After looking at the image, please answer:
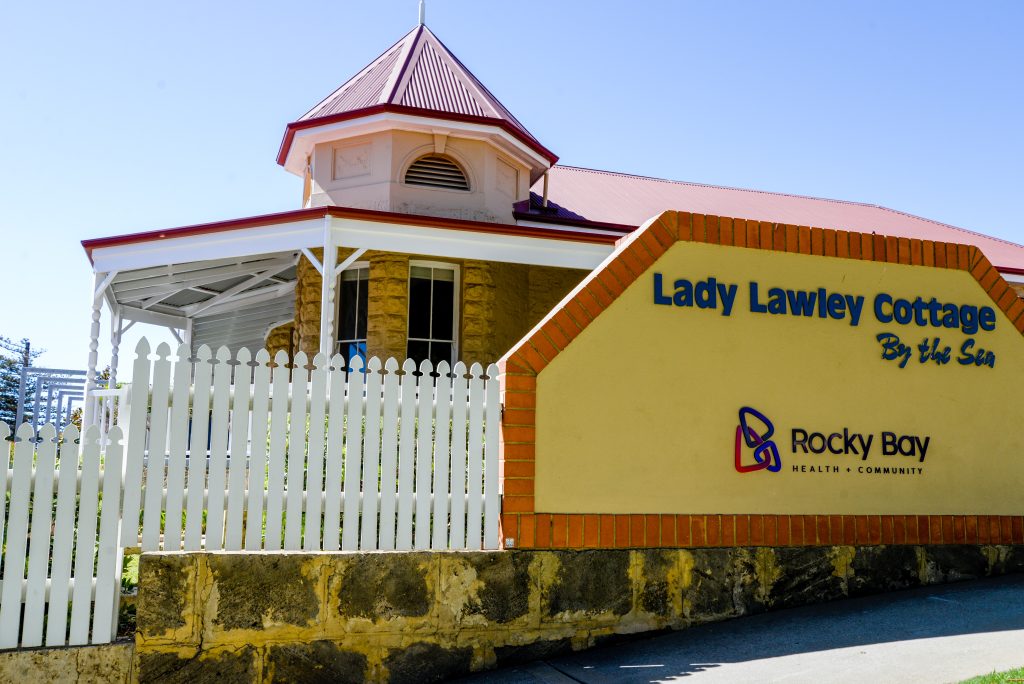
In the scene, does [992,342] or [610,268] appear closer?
[610,268]

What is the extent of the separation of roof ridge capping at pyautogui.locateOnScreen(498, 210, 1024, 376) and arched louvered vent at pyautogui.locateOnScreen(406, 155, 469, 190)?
6.04m

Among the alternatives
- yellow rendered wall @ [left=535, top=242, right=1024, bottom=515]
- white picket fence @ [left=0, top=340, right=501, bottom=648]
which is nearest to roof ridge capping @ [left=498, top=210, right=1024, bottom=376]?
yellow rendered wall @ [left=535, top=242, right=1024, bottom=515]

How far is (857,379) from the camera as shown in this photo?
22.4 ft

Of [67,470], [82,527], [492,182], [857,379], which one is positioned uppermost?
[492,182]

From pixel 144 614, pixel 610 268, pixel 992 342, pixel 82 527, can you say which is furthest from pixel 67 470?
pixel 992 342

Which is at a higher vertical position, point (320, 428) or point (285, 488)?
point (320, 428)

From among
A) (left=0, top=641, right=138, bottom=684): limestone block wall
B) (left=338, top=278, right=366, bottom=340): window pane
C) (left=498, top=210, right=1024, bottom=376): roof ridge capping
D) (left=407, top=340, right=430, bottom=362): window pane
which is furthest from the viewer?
(left=338, top=278, right=366, bottom=340): window pane

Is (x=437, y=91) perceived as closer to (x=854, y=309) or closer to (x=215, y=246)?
(x=215, y=246)

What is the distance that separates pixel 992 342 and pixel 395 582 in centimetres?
511

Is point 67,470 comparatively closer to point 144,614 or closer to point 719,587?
point 144,614

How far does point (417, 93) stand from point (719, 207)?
594 centimetres

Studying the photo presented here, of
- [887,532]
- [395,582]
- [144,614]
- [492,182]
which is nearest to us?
[144,614]

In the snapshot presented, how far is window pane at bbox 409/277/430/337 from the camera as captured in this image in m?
11.6

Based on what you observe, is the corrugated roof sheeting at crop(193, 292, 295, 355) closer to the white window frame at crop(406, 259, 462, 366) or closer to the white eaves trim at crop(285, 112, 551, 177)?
the white eaves trim at crop(285, 112, 551, 177)
